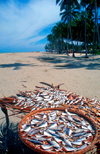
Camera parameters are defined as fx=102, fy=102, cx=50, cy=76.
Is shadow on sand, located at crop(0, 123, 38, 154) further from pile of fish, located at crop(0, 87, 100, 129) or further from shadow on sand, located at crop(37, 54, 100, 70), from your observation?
shadow on sand, located at crop(37, 54, 100, 70)

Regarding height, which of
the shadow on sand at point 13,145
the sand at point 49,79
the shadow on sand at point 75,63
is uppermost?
the shadow on sand at point 75,63

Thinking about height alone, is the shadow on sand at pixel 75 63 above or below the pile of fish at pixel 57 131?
above

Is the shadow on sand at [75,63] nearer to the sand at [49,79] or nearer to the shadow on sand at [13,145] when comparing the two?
the sand at [49,79]

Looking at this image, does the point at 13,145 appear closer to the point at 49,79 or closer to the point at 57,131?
the point at 57,131

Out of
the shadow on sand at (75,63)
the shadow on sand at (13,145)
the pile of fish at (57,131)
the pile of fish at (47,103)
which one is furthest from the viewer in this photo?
the shadow on sand at (75,63)

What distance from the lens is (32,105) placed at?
3100mm

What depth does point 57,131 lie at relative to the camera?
1.93 meters

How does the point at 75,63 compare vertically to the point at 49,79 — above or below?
above

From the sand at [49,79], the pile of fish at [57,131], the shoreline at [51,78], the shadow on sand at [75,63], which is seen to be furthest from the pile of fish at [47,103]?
the shadow on sand at [75,63]

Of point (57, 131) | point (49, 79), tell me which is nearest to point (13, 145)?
point (57, 131)

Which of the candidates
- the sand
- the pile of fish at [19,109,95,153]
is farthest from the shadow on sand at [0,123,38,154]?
the sand

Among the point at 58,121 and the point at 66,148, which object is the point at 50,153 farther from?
the point at 58,121

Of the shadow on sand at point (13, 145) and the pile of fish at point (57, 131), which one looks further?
the shadow on sand at point (13, 145)

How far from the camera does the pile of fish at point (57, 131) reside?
162 centimetres
